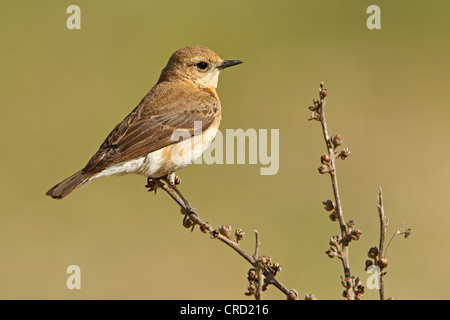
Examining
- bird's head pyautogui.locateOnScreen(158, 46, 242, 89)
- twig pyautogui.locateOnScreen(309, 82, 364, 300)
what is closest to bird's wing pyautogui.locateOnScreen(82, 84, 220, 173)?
bird's head pyautogui.locateOnScreen(158, 46, 242, 89)

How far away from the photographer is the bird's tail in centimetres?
462

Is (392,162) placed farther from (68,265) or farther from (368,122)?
(68,265)

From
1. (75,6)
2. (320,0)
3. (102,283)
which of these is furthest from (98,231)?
(320,0)

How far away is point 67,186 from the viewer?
4.68 metres

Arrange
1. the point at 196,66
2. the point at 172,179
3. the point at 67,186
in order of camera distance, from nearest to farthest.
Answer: the point at 67,186, the point at 172,179, the point at 196,66

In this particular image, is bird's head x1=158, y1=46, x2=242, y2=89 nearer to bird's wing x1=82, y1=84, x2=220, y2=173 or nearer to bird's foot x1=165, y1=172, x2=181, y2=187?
bird's wing x1=82, y1=84, x2=220, y2=173

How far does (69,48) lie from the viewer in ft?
37.1

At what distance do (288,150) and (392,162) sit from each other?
1.55 m

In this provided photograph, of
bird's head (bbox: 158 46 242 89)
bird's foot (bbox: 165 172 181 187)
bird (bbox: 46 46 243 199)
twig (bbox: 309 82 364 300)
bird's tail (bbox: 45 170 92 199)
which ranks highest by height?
bird's head (bbox: 158 46 242 89)

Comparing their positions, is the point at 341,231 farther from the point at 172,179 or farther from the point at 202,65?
the point at 202,65

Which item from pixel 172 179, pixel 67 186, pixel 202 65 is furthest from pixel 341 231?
pixel 202 65

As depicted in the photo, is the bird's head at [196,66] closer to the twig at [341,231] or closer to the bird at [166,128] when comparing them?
the bird at [166,128]

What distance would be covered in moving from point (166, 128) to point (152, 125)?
0.11 meters

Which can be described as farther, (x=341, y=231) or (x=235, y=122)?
(x=235, y=122)
